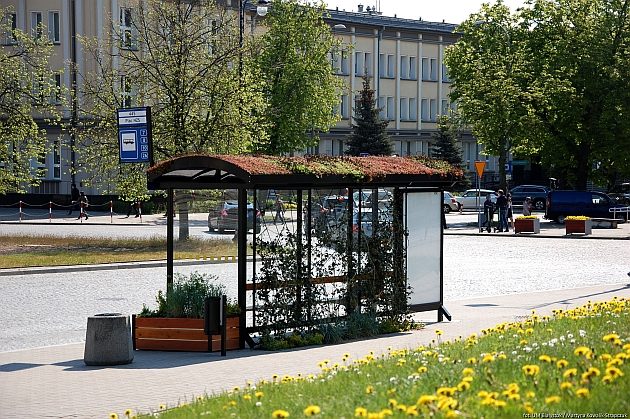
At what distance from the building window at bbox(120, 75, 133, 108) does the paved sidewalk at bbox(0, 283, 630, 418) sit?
2326 centimetres

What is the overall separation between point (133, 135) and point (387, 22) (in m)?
64.8

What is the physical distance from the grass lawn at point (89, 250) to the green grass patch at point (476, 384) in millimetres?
17221

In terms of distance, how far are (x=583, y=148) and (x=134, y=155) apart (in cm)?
3954

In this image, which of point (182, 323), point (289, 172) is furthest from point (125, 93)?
point (182, 323)

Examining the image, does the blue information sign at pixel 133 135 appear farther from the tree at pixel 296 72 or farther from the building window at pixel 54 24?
the building window at pixel 54 24

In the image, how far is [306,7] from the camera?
67.1 meters

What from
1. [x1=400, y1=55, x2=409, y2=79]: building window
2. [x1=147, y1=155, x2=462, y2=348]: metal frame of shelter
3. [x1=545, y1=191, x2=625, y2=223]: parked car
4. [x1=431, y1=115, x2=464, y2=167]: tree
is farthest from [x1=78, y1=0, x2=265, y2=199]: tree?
[x1=400, y1=55, x2=409, y2=79]: building window

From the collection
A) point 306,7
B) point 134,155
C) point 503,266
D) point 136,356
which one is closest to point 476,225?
point 306,7

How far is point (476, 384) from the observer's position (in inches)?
330

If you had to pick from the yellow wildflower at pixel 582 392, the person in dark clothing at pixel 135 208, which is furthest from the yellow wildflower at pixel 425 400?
the person in dark clothing at pixel 135 208

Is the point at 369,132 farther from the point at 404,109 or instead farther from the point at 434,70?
Answer: the point at 434,70

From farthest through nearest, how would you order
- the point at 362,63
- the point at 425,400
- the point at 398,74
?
the point at 398,74, the point at 362,63, the point at 425,400

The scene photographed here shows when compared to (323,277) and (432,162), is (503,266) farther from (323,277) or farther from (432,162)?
(323,277)

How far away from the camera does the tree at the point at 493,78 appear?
58.5 meters
